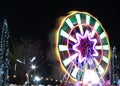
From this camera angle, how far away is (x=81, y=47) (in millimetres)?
27344

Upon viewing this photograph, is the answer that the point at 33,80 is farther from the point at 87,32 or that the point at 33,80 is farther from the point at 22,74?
the point at 87,32

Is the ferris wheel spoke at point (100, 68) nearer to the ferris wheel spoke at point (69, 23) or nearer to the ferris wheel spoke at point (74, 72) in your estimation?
the ferris wheel spoke at point (74, 72)

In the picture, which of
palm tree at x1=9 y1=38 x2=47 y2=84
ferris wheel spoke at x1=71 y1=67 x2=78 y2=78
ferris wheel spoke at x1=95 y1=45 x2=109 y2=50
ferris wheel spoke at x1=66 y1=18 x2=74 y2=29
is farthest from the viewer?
palm tree at x1=9 y1=38 x2=47 y2=84

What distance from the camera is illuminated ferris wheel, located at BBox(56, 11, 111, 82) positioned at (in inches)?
1013

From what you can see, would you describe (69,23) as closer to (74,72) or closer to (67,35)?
(67,35)

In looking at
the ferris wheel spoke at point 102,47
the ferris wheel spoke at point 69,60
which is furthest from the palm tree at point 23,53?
the ferris wheel spoke at point 69,60

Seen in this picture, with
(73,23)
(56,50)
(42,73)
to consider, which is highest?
(73,23)

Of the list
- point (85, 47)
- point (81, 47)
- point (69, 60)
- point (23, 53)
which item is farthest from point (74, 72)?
point (23, 53)

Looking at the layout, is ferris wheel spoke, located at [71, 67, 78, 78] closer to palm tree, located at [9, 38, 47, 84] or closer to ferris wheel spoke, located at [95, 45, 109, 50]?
ferris wheel spoke, located at [95, 45, 109, 50]

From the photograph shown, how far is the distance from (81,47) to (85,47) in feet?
1.58

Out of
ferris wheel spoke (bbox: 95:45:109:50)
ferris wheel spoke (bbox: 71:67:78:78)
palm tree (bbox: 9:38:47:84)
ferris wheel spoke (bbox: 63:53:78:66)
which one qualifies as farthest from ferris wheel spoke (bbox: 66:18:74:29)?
palm tree (bbox: 9:38:47:84)

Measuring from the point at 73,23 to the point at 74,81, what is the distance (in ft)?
13.7

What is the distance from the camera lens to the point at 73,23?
89.6ft

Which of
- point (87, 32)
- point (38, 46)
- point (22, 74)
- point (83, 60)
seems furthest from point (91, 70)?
point (38, 46)
